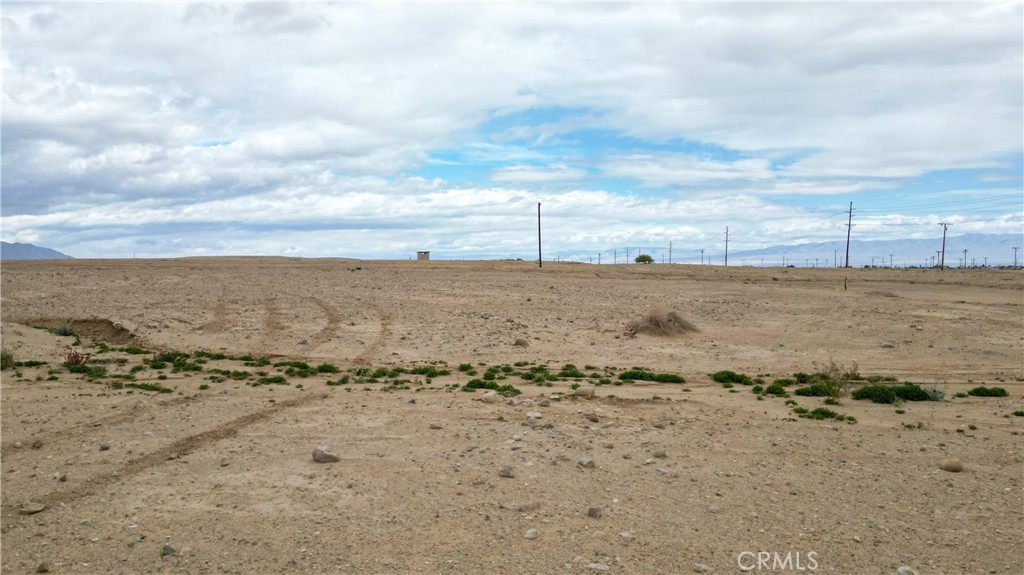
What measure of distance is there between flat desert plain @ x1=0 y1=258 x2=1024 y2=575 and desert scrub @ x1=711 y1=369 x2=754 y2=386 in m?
0.44

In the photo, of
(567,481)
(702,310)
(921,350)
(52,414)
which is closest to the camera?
(567,481)

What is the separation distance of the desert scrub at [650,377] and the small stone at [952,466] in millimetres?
6474

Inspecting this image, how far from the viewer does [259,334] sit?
21219mm

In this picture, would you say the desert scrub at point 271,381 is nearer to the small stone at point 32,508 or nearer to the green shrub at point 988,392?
the small stone at point 32,508

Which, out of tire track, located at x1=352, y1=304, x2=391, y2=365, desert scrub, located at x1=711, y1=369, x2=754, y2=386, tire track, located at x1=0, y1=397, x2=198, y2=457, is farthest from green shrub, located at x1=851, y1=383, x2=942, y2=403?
tire track, located at x1=0, y1=397, x2=198, y2=457

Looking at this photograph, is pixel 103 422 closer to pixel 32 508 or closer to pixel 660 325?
pixel 32 508

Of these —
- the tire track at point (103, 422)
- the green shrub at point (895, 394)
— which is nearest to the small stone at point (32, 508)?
the tire track at point (103, 422)

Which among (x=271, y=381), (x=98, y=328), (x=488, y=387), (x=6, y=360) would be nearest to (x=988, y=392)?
(x=488, y=387)

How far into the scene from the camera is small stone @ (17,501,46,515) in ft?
25.1

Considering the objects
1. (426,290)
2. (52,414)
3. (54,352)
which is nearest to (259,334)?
(54,352)

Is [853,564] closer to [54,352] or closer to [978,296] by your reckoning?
[54,352]

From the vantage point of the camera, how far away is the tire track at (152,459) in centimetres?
793

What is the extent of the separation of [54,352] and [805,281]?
40350 millimetres

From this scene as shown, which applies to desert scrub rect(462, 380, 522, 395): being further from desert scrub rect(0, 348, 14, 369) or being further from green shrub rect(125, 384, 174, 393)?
desert scrub rect(0, 348, 14, 369)
